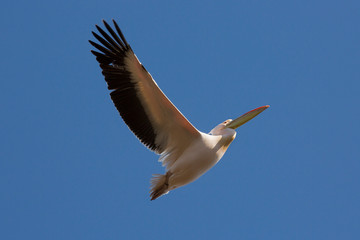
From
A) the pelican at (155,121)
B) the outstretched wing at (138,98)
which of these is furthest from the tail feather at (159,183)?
the outstretched wing at (138,98)

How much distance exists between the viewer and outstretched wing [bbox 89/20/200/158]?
43.5ft

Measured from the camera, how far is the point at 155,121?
13.6 m

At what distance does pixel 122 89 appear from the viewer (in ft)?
43.9

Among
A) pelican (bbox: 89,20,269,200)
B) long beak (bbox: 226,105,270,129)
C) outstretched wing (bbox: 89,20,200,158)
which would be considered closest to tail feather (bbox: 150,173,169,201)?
pelican (bbox: 89,20,269,200)

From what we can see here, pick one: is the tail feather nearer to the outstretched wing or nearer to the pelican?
the pelican

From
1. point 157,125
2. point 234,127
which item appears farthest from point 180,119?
point 234,127

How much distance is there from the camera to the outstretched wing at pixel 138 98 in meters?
13.2

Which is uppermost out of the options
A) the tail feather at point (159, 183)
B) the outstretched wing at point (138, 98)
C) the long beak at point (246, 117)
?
the outstretched wing at point (138, 98)

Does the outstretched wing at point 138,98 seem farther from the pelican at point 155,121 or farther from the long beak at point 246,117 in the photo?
the long beak at point 246,117

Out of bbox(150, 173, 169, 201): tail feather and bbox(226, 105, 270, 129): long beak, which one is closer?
bbox(150, 173, 169, 201): tail feather

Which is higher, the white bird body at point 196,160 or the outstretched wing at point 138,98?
the outstretched wing at point 138,98

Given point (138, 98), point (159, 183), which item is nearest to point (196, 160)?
point (159, 183)

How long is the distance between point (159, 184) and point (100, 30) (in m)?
2.76

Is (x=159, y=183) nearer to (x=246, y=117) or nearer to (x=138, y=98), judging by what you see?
(x=138, y=98)
